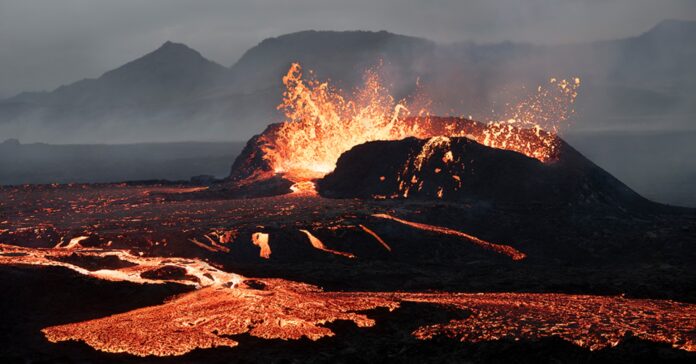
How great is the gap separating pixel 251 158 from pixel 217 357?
60.7 meters

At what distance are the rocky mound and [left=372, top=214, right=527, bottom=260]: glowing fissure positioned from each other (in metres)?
8.44

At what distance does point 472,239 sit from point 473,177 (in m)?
12.8

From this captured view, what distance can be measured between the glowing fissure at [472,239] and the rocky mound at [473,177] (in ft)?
27.7

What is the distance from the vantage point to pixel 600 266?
3734 centimetres

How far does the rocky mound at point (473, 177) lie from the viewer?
2012 inches

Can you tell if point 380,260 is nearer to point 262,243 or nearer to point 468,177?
point 262,243

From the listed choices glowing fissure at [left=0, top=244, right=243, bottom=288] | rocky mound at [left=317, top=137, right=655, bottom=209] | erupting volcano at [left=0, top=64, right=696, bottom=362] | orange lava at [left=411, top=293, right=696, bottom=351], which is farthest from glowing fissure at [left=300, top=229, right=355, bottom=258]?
rocky mound at [left=317, top=137, right=655, bottom=209]

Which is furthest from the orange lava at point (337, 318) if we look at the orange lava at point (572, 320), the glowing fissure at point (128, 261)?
the glowing fissure at point (128, 261)

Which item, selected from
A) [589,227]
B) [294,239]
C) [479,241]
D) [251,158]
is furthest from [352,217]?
[251,158]

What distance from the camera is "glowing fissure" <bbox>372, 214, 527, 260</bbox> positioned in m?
39.9

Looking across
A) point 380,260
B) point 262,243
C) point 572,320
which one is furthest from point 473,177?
point 572,320

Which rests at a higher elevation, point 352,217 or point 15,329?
point 352,217

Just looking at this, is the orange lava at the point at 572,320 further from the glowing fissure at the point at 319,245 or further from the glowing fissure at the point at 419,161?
the glowing fissure at the point at 419,161

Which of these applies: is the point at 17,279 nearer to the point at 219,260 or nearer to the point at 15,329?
the point at 15,329
